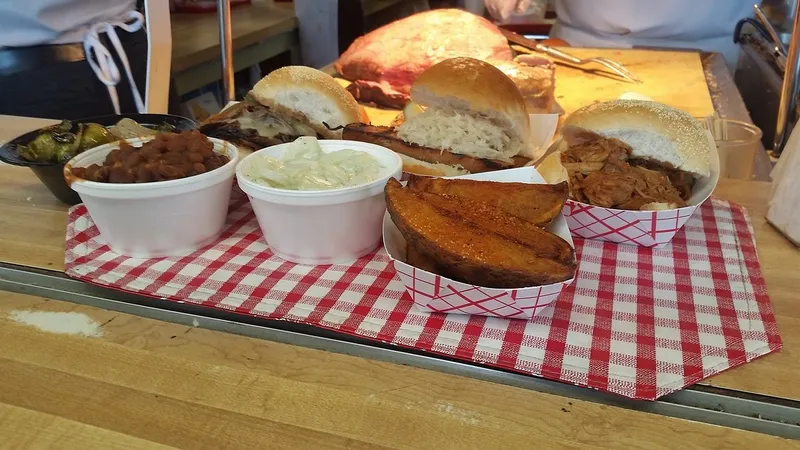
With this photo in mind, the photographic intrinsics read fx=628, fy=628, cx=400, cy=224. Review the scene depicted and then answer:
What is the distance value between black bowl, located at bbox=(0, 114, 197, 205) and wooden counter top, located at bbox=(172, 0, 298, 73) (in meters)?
1.71

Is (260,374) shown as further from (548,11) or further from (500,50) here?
(548,11)

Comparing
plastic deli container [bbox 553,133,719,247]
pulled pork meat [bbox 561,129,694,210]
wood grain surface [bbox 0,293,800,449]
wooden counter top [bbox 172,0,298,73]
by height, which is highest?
pulled pork meat [bbox 561,129,694,210]

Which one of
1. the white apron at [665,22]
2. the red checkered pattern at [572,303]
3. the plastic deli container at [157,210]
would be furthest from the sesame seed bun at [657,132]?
the white apron at [665,22]

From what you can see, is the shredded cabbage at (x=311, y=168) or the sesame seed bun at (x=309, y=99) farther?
the sesame seed bun at (x=309, y=99)

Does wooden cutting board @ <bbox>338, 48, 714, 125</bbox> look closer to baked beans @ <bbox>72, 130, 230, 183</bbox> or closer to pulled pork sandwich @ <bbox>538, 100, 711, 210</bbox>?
pulled pork sandwich @ <bbox>538, 100, 711, 210</bbox>

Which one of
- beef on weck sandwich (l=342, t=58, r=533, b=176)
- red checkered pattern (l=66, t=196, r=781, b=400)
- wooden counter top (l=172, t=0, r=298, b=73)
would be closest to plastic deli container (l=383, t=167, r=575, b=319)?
red checkered pattern (l=66, t=196, r=781, b=400)

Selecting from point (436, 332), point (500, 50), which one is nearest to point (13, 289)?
point (436, 332)

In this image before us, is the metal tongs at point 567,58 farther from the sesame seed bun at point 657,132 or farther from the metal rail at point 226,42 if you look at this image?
the metal rail at point 226,42

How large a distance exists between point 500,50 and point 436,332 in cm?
195

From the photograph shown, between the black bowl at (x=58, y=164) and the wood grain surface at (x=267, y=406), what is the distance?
56 cm

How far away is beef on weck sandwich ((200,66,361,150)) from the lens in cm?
171

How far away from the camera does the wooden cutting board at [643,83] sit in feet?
8.27

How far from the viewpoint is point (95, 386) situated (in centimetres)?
103

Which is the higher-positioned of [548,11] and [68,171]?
[68,171]
